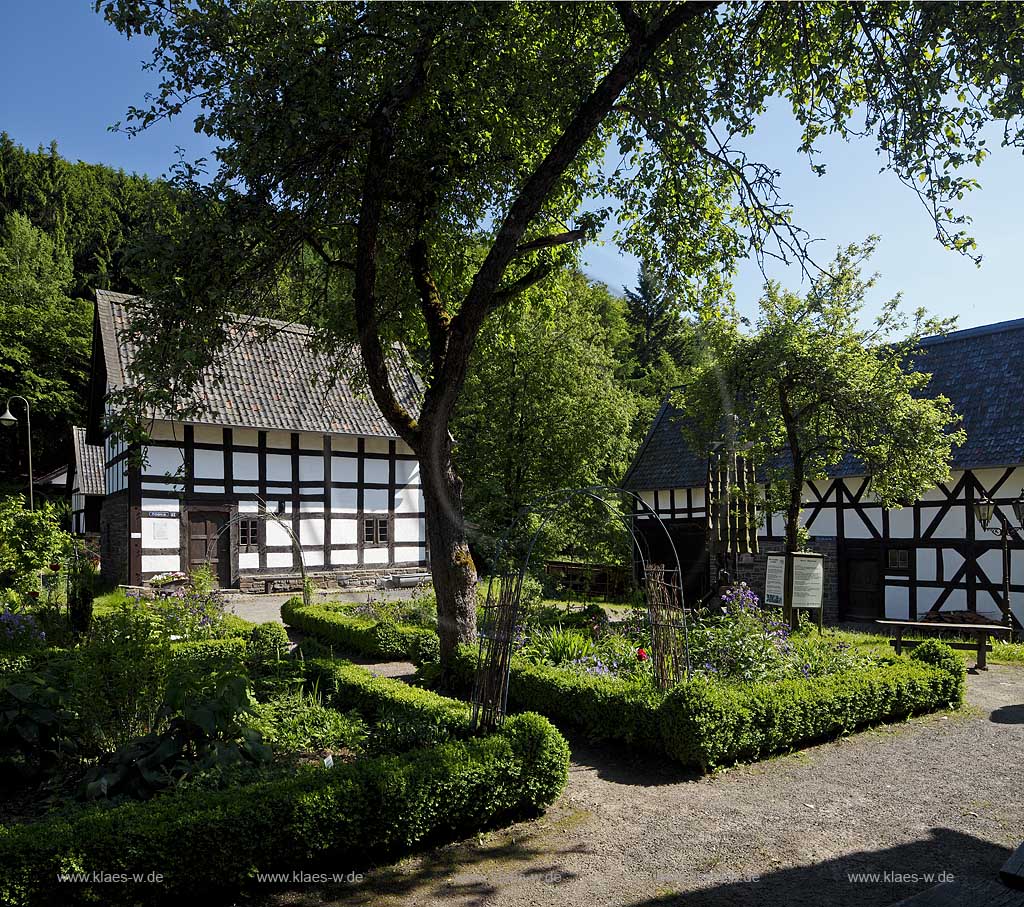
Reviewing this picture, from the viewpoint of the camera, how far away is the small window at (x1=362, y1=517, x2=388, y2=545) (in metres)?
23.4

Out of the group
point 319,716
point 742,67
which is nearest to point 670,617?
point 319,716

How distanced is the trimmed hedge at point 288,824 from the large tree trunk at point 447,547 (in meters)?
3.32

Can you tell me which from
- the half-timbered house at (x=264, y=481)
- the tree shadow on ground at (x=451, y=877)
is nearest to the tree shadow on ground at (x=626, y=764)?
the tree shadow on ground at (x=451, y=877)

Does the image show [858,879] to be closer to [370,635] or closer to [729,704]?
[729,704]

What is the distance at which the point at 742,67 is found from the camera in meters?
8.69

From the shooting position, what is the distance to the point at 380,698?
763 centimetres

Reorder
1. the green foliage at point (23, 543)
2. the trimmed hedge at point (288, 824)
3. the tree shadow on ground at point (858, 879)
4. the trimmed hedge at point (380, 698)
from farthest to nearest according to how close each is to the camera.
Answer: the green foliage at point (23, 543), the trimmed hedge at point (380, 698), the tree shadow on ground at point (858, 879), the trimmed hedge at point (288, 824)

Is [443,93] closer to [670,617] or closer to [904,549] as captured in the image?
[670,617]

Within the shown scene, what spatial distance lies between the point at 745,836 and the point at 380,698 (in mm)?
3696

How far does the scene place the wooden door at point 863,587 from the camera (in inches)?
699

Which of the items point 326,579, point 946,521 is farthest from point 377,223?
point 326,579

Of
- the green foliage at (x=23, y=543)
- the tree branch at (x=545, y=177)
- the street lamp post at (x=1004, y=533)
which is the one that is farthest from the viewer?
the street lamp post at (x=1004, y=533)

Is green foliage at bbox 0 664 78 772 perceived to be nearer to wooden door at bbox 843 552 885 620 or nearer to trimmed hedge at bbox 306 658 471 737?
trimmed hedge at bbox 306 658 471 737

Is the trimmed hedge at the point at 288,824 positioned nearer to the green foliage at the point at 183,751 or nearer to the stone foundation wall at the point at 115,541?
the green foliage at the point at 183,751
